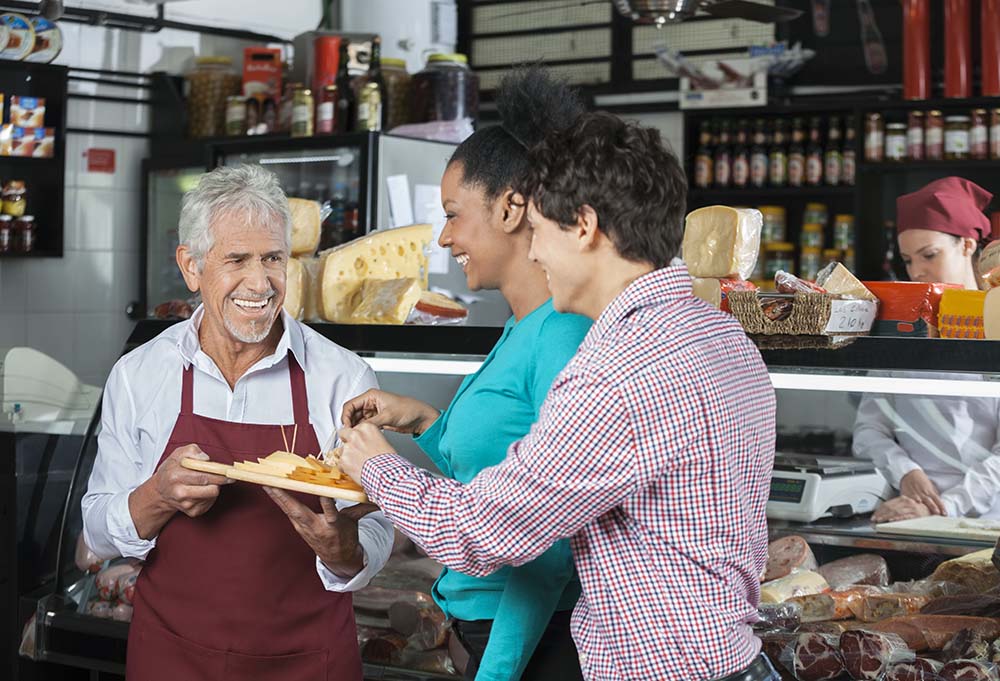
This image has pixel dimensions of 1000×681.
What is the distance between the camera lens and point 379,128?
17.9 ft

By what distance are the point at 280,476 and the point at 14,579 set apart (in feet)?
4.50

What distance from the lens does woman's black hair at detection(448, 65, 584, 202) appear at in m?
1.83

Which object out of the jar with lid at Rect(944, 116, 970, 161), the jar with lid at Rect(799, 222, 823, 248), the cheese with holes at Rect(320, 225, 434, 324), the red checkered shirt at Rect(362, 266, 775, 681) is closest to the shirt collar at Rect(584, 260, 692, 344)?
the red checkered shirt at Rect(362, 266, 775, 681)

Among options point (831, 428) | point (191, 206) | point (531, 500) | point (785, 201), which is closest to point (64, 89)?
point (785, 201)

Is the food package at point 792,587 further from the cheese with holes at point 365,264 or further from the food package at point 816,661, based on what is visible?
the cheese with holes at point 365,264

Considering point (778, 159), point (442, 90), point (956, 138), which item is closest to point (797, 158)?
point (778, 159)

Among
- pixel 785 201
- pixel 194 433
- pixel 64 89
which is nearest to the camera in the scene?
pixel 194 433

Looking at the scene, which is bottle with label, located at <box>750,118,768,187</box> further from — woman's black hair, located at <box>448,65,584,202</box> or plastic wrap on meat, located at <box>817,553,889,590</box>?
woman's black hair, located at <box>448,65,584,202</box>

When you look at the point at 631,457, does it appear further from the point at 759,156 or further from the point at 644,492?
the point at 759,156

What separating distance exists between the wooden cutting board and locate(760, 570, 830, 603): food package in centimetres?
108

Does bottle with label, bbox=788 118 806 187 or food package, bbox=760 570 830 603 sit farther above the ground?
bottle with label, bbox=788 118 806 187

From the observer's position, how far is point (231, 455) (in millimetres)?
2139

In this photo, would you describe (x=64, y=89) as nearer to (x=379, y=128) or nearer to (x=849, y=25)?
(x=379, y=128)

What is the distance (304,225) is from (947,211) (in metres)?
1.86
